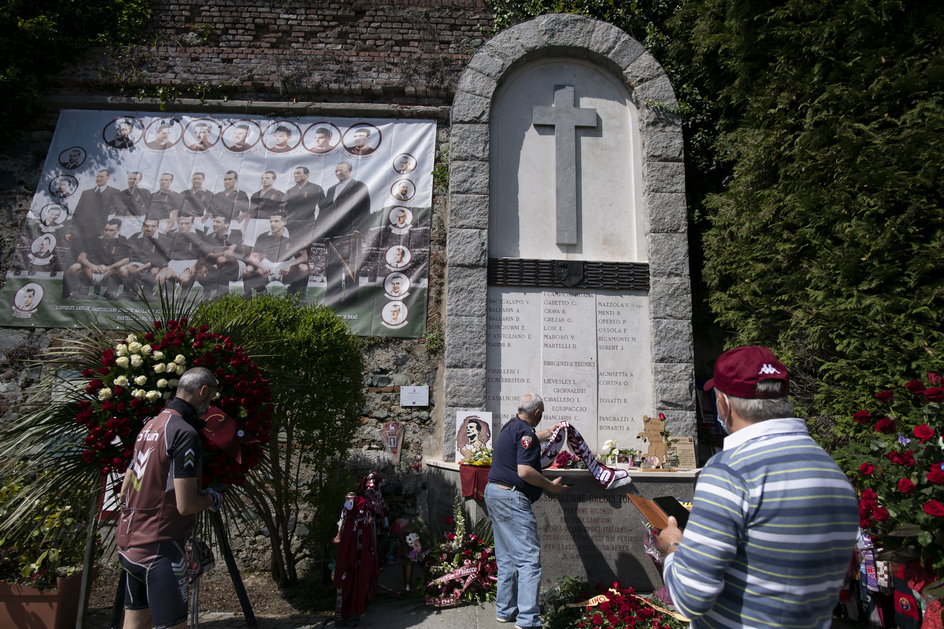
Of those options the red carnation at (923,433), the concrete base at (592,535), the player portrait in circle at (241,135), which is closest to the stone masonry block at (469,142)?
the player portrait in circle at (241,135)

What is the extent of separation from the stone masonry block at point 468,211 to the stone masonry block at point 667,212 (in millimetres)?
2003

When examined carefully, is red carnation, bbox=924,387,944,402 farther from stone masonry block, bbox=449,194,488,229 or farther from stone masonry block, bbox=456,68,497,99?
stone masonry block, bbox=456,68,497,99

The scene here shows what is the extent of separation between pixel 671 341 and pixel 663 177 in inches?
79.9

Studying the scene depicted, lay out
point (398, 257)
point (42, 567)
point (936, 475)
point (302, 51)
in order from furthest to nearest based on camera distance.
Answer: point (302, 51), point (398, 257), point (42, 567), point (936, 475)

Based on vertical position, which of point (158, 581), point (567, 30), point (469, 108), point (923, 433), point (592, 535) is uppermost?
point (567, 30)

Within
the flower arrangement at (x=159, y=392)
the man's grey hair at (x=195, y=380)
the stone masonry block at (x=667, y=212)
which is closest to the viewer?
the man's grey hair at (x=195, y=380)

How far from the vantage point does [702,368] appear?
783 centimetres

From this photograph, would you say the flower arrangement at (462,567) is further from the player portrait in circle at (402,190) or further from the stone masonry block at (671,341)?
the player portrait in circle at (402,190)

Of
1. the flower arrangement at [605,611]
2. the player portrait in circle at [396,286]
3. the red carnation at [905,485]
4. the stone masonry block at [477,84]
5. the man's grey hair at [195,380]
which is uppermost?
the stone masonry block at [477,84]

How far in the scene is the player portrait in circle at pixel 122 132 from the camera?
850 cm

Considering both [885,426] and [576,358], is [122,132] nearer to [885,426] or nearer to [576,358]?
[576,358]

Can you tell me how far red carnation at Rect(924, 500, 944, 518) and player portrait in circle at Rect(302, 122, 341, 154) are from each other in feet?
25.2

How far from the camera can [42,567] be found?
14.7 feet

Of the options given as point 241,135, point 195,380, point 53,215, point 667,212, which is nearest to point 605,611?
point 195,380
